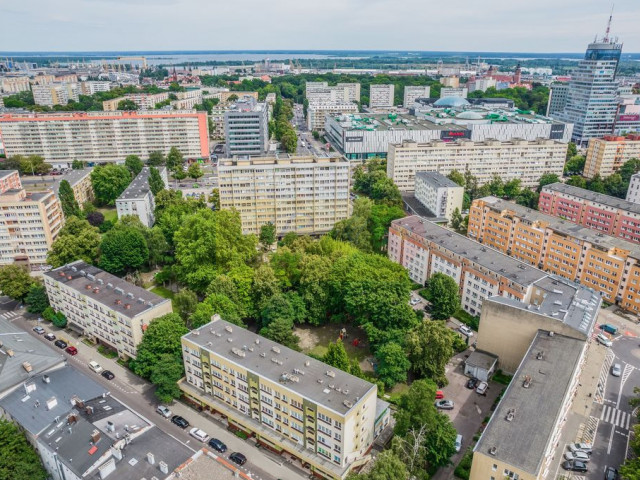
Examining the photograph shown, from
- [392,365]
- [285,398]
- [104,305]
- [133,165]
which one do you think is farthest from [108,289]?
[133,165]

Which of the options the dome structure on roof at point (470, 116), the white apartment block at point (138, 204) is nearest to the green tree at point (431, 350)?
the white apartment block at point (138, 204)

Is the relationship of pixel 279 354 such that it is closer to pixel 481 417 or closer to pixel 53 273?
pixel 481 417

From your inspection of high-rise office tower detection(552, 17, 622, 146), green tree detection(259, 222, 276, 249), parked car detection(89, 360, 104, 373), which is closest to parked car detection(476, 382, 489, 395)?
parked car detection(89, 360, 104, 373)

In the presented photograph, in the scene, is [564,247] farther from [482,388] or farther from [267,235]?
[267,235]

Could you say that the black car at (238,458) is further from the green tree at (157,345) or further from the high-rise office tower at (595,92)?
the high-rise office tower at (595,92)

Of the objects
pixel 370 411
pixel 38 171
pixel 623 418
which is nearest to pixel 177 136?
pixel 38 171

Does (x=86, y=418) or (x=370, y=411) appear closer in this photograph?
(x=86, y=418)

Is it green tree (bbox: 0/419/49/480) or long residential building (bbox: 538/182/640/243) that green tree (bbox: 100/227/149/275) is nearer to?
green tree (bbox: 0/419/49/480)
